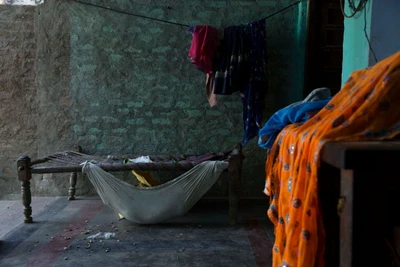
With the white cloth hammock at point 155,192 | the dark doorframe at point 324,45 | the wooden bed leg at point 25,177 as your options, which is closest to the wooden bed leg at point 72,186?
the wooden bed leg at point 25,177

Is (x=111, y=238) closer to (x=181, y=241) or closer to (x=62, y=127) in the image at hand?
(x=181, y=241)

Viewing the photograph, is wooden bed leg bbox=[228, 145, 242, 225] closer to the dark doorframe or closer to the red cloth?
the red cloth

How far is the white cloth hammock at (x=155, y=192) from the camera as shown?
10.5 ft

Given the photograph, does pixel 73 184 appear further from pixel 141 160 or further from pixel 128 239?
pixel 128 239

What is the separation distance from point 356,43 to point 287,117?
0.84 metres

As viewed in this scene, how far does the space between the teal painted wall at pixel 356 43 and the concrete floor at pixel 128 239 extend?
141cm

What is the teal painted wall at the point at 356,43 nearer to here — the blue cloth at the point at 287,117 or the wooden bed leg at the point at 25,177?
the blue cloth at the point at 287,117

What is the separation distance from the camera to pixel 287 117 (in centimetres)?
164

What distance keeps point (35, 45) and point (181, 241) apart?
2.77m

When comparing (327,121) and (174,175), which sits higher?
(327,121)

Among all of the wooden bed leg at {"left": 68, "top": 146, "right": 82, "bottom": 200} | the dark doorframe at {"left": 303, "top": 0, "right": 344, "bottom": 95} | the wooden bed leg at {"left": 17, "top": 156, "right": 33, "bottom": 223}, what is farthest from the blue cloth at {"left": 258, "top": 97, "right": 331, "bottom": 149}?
the wooden bed leg at {"left": 68, "top": 146, "right": 82, "bottom": 200}

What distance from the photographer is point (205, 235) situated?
3.08 meters

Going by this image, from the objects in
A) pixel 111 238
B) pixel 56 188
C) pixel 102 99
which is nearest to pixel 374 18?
pixel 111 238

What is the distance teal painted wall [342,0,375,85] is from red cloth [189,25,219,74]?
1.54m
